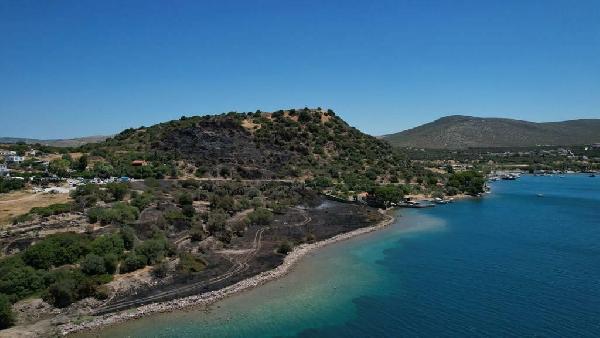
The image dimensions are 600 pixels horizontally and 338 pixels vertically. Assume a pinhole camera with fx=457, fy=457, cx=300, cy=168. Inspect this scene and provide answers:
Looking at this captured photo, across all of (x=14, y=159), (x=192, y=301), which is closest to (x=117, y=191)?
(x=192, y=301)

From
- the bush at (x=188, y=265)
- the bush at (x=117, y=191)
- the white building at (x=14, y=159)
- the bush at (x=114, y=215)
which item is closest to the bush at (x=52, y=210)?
the bush at (x=114, y=215)

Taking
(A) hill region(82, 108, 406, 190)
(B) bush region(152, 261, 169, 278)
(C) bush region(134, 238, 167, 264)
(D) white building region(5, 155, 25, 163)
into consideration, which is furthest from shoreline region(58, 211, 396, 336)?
(D) white building region(5, 155, 25, 163)

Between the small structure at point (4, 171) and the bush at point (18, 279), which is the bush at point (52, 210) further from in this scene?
the small structure at point (4, 171)

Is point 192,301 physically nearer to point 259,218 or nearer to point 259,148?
point 259,218

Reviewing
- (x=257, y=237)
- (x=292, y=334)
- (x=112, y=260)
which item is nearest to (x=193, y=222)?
(x=257, y=237)

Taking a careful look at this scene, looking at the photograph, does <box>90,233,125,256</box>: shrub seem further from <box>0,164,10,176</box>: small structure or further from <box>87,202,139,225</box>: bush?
<box>0,164,10,176</box>: small structure

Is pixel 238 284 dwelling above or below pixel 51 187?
below

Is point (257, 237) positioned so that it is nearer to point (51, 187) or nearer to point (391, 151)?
point (51, 187)
